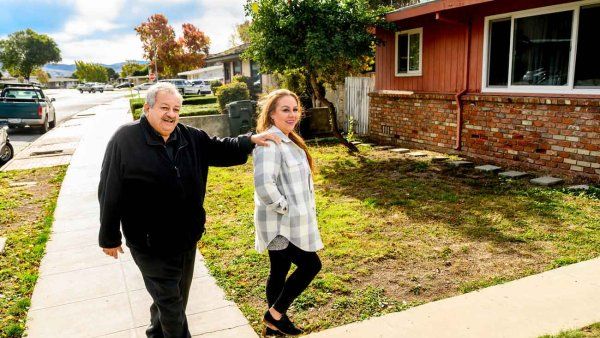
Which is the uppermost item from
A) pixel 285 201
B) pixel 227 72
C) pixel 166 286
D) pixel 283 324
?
pixel 227 72

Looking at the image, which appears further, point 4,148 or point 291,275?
point 4,148

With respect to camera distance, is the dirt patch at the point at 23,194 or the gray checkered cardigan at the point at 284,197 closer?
the gray checkered cardigan at the point at 284,197

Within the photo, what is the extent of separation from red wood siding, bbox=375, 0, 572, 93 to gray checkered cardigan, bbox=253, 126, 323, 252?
699 cm

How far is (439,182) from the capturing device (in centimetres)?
811

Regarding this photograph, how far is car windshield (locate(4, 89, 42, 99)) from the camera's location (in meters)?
18.3

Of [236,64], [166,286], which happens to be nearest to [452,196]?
[166,286]

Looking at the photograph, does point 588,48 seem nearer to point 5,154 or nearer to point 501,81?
point 501,81

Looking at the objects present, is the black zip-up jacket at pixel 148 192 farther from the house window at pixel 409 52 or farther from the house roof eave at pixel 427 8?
the house window at pixel 409 52

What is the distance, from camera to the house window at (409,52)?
11.4 meters

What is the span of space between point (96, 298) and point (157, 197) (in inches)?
81.4

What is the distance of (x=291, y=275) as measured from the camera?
3.30m

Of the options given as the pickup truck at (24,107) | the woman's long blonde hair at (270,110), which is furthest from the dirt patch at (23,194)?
the pickup truck at (24,107)

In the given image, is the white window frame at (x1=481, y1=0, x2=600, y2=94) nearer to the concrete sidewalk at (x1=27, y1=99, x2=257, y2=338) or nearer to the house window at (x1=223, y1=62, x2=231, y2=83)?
the concrete sidewalk at (x1=27, y1=99, x2=257, y2=338)

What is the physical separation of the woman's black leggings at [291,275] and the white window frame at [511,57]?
6.58 m
